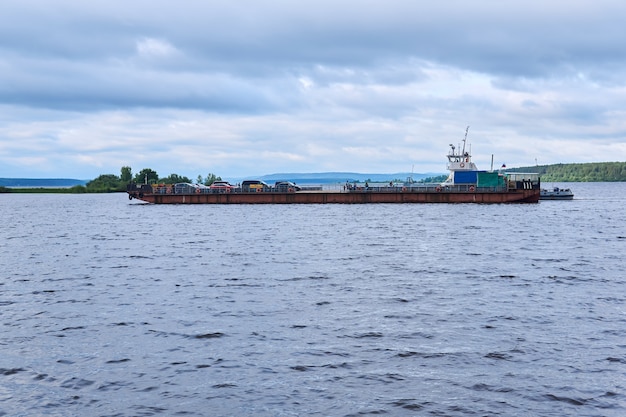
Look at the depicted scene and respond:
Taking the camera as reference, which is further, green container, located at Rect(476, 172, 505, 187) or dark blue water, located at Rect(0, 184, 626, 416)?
green container, located at Rect(476, 172, 505, 187)

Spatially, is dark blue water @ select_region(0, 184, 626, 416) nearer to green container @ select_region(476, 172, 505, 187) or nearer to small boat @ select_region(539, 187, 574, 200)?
green container @ select_region(476, 172, 505, 187)

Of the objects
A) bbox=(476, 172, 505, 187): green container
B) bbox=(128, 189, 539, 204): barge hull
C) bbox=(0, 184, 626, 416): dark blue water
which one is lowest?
bbox=(0, 184, 626, 416): dark blue water

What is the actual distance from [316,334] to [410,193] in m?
88.2

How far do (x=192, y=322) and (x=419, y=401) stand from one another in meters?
9.81

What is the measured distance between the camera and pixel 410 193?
106m

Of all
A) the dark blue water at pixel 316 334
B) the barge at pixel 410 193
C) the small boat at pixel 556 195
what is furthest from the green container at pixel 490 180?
the dark blue water at pixel 316 334

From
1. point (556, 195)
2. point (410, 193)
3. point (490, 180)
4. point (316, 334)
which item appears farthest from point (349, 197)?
point (316, 334)

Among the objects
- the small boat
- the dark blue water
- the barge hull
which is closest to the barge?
the barge hull

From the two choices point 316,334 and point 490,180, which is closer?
point 316,334

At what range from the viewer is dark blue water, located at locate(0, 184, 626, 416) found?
14.1m

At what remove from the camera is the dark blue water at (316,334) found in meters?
14.1

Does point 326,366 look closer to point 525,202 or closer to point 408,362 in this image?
point 408,362

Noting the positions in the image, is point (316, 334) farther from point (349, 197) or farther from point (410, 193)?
point (349, 197)

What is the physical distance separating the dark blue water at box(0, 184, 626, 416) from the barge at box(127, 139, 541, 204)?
6386 cm
